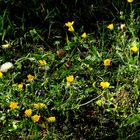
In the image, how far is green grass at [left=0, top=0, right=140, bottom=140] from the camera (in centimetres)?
262

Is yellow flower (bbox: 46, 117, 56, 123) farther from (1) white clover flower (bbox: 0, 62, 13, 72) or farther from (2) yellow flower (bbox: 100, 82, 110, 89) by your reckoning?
(1) white clover flower (bbox: 0, 62, 13, 72)

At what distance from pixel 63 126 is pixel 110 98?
0.37 meters

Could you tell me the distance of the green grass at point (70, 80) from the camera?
262 centimetres

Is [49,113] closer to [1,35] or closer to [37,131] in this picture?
[37,131]

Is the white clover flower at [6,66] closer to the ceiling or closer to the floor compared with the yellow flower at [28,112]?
closer to the ceiling

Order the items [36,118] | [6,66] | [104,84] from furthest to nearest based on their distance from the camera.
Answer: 1. [6,66]
2. [104,84]
3. [36,118]

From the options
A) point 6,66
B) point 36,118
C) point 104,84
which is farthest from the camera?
point 6,66

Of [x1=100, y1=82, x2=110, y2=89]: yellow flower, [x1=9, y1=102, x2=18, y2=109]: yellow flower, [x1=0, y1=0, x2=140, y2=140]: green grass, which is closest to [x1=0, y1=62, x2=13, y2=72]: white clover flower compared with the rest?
[x1=0, y1=0, x2=140, y2=140]: green grass

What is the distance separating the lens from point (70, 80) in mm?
2750

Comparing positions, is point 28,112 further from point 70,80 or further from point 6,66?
point 6,66

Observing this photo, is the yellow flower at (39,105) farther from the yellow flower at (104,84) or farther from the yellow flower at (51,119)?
the yellow flower at (104,84)

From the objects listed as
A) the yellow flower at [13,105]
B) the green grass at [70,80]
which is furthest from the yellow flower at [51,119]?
the yellow flower at [13,105]

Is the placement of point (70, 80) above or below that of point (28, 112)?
above

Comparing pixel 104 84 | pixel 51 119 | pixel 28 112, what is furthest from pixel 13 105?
pixel 104 84
